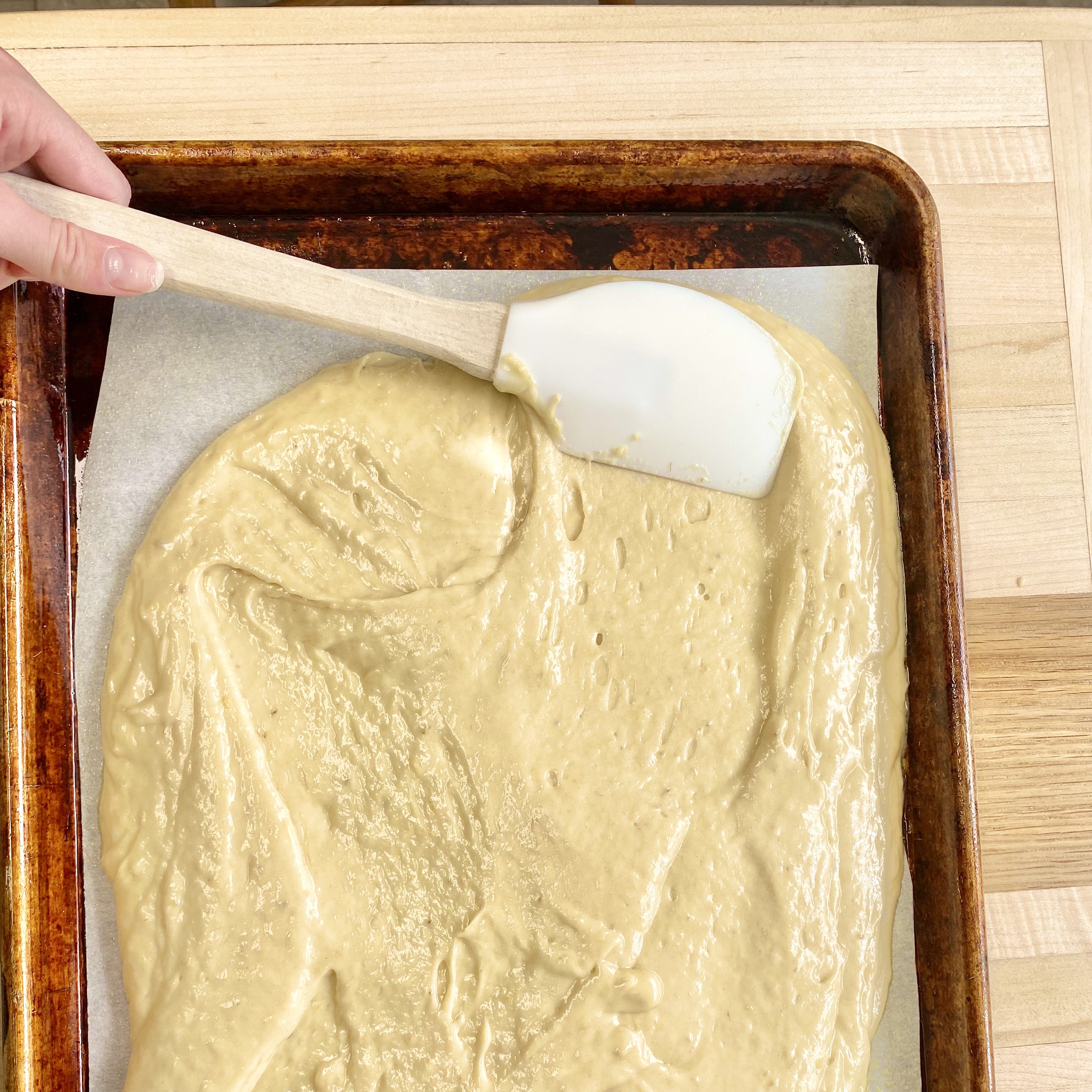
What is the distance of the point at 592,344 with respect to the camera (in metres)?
0.87

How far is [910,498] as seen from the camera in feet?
3.05

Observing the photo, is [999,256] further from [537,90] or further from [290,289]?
[290,289]

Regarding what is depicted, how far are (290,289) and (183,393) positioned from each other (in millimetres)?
198

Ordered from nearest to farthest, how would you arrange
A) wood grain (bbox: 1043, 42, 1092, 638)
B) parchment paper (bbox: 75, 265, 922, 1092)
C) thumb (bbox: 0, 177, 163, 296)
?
thumb (bbox: 0, 177, 163, 296) < parchment paper (bbox: 75, 265, 922, 1092) < wood grain (bbox: 1043, 42, 1092, 638)

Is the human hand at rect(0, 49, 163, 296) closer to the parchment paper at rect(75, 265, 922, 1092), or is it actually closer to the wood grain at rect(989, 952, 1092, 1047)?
the parchment paper at rect(75, 265, 922, 1092)

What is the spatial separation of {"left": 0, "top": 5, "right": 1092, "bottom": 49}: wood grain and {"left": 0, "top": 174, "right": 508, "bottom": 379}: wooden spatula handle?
289 millimetres

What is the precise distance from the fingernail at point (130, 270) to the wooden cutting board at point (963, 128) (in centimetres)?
27

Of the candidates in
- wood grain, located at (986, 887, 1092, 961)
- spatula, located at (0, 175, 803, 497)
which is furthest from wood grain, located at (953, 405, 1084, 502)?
wood grain, located at (986, 887, 1092, 961)

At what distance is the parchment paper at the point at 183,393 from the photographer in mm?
917

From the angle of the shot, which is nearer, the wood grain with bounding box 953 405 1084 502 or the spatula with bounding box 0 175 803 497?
the spatula with bounding box 0 175 803 497

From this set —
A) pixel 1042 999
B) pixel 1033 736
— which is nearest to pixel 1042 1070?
pixel 1042 999

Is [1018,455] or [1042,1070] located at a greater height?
[1018,455]

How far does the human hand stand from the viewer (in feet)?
2.56

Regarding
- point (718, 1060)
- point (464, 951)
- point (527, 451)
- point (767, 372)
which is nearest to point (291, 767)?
point (464, 951)
